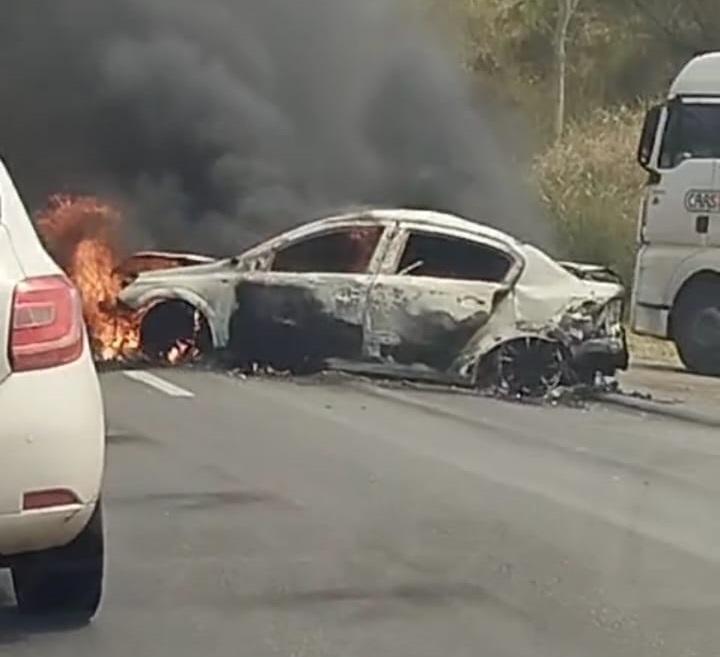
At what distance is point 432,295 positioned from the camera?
15.7 metres

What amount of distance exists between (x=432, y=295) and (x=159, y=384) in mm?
2276

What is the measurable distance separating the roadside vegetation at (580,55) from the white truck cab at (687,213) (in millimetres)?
12247

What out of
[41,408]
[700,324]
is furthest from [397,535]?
[700,324]

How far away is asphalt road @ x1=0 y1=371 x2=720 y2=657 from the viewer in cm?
695

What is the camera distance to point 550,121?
37344 mm

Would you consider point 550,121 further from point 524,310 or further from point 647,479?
point 647,479

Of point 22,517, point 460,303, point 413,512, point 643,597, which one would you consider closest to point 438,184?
point 460,303

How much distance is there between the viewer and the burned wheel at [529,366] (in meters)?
15.7

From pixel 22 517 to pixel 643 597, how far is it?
271 centimetres

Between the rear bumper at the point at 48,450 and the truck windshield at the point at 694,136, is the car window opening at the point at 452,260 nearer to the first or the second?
the truck windshield at the point at 694,136

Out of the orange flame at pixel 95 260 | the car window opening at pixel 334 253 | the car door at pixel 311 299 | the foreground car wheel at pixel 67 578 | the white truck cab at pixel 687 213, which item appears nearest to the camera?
the foreground car wheel at pixel 67 578

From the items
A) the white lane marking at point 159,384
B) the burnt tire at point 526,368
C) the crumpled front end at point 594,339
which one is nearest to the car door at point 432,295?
the burnt tire at point 526,368

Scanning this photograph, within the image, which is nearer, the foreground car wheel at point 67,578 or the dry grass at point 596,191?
the foreground car wheel at point 67,578

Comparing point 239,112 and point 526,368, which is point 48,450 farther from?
point 239,112
